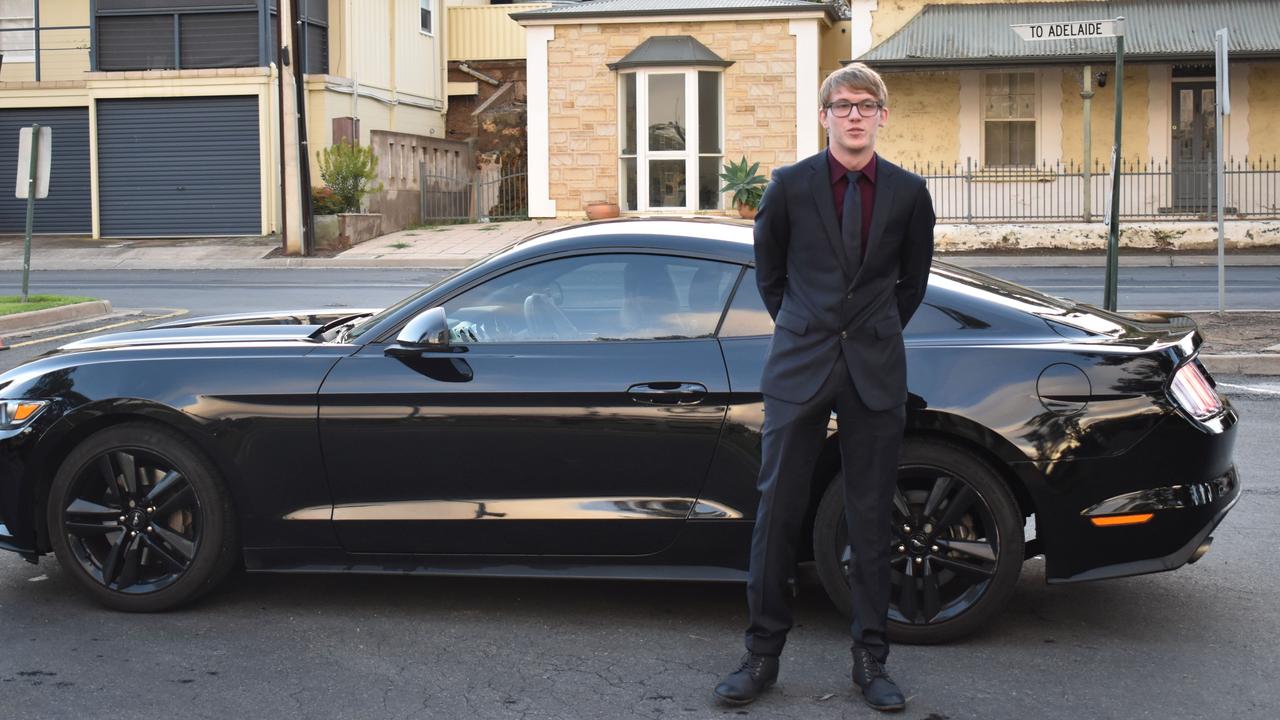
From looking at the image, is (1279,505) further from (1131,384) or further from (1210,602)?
(1131,384)

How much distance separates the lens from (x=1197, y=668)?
15.1ft

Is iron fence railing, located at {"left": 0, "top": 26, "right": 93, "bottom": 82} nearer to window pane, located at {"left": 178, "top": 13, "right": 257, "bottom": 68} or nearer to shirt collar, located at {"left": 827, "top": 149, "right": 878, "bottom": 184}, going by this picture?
window pane, located at {"left": 178, "top": 13, "right": 257, "bottom": 68}

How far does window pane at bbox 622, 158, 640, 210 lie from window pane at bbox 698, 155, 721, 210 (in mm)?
1301

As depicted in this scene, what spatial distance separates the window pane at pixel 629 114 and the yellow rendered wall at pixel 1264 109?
1151 centimetres

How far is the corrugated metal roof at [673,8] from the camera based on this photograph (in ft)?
93.2

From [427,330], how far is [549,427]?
1.70ft

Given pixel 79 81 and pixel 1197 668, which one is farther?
pixel 79 81

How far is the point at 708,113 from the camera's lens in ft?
94.8

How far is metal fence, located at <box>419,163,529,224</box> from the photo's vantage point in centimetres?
3119

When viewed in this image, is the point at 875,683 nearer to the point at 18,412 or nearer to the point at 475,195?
the point at 18,412

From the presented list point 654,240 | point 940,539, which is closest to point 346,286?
point 654,240

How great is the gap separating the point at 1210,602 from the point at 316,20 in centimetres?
2683

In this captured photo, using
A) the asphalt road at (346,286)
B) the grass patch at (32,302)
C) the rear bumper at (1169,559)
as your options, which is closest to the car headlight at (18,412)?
the rear bumper at (1169,559)

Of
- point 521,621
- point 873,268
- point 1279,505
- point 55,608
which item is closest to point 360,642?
point 521,621
